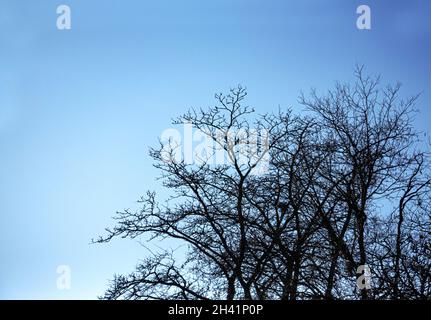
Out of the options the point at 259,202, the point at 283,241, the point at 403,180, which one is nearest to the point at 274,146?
the point at 259,202

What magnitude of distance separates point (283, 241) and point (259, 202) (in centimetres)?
115

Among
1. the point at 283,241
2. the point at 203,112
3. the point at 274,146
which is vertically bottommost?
the point at 283,241

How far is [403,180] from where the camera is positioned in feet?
39.3

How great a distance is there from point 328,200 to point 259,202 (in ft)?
5.86

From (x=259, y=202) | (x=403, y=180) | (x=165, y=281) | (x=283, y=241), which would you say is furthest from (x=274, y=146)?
(x=165, y=281)

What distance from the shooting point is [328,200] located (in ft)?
38.9
